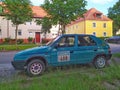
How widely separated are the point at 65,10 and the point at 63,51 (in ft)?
80.3

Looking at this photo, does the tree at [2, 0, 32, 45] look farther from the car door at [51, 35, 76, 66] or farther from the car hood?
the car hood

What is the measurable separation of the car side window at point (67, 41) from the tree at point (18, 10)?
22.3 metres

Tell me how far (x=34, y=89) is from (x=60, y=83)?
0.81m

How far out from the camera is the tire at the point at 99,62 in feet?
35.2

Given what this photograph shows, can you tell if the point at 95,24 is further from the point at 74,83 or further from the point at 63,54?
the point at 74,83

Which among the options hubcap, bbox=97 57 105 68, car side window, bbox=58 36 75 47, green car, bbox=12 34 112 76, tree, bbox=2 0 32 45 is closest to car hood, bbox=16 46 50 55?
green car, bbox=12 34 112 76

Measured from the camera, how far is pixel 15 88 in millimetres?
6129

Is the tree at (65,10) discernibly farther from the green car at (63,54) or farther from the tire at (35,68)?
the tire at (35,68)

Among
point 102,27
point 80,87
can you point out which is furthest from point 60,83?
point 102,27

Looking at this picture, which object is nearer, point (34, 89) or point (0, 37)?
point (34, 89)

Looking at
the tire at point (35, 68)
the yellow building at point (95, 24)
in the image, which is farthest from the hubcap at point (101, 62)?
the yellow building at point (95, 24)

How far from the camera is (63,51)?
9.81 metres

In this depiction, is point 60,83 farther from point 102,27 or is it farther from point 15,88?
point 102,27

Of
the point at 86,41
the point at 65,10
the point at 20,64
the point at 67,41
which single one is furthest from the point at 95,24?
the point at 20,64
